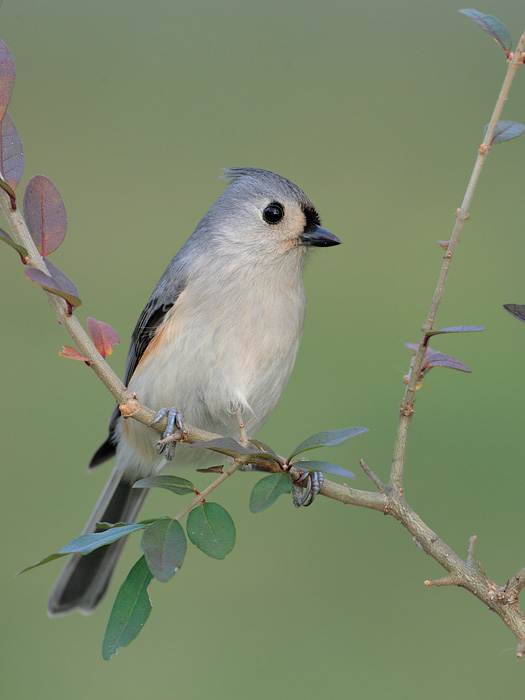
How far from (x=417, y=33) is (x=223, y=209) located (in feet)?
19.5

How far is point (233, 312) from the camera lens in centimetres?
217

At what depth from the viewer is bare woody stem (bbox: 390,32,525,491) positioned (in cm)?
131

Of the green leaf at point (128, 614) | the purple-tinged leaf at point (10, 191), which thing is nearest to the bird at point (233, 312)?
the green leaf at point (128, 614)

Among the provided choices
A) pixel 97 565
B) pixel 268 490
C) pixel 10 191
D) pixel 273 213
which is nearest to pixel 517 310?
pixel 268 490

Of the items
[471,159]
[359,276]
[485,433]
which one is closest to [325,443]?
[485,433]

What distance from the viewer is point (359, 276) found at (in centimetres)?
528

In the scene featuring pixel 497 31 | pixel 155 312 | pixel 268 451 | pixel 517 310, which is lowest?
pixel 268 451

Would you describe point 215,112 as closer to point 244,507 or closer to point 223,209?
point 244,507

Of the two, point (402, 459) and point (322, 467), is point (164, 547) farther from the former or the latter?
point (402, 459)

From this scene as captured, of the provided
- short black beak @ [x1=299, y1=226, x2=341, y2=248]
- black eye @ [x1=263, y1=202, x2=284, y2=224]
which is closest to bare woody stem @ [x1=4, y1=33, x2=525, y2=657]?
short black beak @ [x1=299, y1=226, x2=341, y2=248]

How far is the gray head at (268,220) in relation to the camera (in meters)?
2.27

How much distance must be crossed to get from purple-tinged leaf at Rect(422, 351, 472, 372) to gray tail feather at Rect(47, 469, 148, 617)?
160 centimetres

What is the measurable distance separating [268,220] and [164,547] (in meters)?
1.26

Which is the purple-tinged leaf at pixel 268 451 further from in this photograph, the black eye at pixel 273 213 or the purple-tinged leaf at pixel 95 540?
the black eye at pixel 273 213
